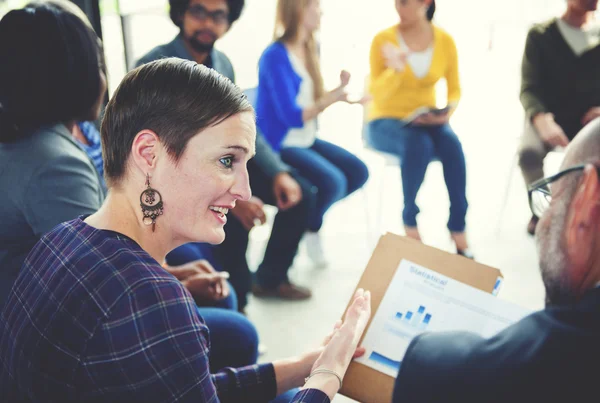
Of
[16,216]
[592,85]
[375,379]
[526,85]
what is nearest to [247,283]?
[16,216]

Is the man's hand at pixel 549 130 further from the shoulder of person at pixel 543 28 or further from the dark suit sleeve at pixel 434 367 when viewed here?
the dark suit sleeve at pixel 434 367

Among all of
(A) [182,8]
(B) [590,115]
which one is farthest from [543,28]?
(A) [182,8]

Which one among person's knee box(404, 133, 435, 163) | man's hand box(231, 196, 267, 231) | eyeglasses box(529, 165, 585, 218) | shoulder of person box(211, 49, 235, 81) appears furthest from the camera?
person's knee box(404, 133, 435, 163)

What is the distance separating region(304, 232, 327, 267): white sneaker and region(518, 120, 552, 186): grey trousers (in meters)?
1.09

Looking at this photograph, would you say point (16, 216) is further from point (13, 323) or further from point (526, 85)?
point (526, 85)

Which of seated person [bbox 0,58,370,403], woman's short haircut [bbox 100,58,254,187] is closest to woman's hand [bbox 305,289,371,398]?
seated person [bbox 0,58,370,403]

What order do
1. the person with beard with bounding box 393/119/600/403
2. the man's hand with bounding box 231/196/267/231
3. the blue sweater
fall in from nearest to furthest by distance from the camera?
the person with beard with bounding box 393/119/600/403 → the man's hand with bounding box 231/196/267/231 → the blue sweater

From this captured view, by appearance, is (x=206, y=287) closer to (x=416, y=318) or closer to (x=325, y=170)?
(x=416, y=318)

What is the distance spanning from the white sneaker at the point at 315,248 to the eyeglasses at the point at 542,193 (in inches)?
76.8

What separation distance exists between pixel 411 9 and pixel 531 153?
930mm

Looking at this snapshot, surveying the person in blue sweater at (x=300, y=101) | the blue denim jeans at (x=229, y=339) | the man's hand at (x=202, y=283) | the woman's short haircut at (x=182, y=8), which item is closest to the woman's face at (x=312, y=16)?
the person in blue sweater at (x=300, y=101)

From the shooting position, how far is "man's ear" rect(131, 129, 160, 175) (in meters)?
0.86

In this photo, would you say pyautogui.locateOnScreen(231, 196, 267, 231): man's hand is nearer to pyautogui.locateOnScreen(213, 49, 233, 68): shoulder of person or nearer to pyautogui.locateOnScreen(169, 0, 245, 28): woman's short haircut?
pyautogui.locateOnScreen(213, 49, 233, 68): shoulder of person

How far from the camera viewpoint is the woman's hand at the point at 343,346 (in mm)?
938
